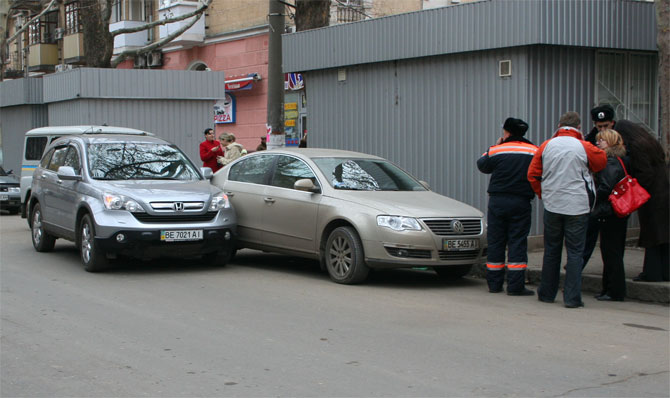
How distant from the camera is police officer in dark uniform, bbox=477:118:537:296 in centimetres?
905

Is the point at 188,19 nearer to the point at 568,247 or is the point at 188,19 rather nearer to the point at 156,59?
the point at 156,59

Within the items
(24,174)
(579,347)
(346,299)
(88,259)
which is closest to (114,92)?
(24,174)

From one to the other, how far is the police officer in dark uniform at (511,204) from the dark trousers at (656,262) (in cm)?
131

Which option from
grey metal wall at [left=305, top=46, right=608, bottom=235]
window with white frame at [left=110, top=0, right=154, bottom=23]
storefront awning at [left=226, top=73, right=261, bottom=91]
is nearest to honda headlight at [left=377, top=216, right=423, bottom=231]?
grey metal wall at [left=305, top=46, right=608, bottom=235]

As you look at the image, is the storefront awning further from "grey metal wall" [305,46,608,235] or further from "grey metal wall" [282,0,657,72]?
"grey metal wall" [282,0,657,72]

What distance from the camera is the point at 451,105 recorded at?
13.0 metres

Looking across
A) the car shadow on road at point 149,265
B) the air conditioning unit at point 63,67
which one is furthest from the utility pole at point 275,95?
the air conditioning unit at point 63,67

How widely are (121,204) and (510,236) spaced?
186 inches

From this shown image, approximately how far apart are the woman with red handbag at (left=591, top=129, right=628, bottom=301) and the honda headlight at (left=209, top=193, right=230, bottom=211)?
474 centimetres

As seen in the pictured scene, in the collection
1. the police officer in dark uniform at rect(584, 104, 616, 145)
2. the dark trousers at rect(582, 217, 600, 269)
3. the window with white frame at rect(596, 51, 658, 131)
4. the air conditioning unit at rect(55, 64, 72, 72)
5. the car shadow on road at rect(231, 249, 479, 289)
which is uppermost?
the air conditioning unit at rect(55, 64, 72, 72)

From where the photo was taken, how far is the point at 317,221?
10.1m

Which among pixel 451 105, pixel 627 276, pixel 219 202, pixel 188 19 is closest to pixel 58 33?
pixel 188 19

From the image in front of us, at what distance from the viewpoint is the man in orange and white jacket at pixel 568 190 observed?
826 cm

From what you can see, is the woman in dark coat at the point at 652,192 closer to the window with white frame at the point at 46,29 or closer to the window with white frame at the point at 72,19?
the window with white frame at the point at 72,19
